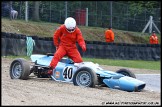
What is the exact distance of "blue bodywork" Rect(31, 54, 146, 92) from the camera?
38.1 ft

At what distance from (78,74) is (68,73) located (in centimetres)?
62

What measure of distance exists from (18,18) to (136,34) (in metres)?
11.2

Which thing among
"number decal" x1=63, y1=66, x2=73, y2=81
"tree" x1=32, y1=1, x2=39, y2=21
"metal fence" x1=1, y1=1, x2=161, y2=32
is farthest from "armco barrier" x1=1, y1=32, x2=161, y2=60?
"number decal" x1=63, y1=66, x2=73, y2=81

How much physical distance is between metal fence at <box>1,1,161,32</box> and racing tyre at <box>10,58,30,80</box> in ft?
62.2

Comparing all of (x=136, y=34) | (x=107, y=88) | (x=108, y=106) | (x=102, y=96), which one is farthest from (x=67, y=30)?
(x=136, y=34)

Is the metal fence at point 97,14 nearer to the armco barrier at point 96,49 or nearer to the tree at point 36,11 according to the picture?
the tree at point 36,11

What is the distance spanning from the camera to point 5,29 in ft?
90.2

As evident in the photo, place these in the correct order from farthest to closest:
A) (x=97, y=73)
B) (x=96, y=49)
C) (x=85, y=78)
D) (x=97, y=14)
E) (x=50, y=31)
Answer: (x=97, y=14) < (x=50, y=31) < (x=96, y=49) < (x=97, y=73) < (x=85, y=78)

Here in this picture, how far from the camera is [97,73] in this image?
1203 centimetres

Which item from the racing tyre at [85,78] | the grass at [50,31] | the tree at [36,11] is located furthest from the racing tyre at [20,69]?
the tree at [36,11]

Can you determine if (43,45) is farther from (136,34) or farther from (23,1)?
(136,34)

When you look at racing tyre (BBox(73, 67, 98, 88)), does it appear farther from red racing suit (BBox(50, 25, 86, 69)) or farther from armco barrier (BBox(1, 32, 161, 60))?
armco barrier (BBox(1, 32, 161, 60))

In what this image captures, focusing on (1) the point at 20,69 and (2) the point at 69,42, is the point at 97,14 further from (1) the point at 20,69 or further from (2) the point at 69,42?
(1) the point at 20,69

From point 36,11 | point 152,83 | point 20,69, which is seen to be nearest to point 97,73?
point 20,69
